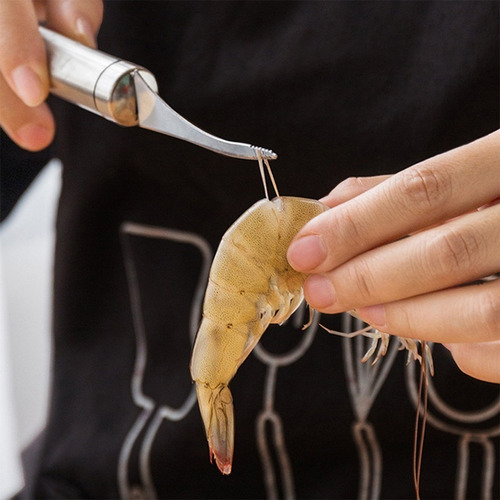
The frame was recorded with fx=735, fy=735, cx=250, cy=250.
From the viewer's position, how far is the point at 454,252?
0.44 metres

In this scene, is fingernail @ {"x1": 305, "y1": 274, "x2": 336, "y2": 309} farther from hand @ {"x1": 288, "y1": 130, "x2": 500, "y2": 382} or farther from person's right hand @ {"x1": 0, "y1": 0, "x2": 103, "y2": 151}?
person's right hand @ {"x1": 0, "y1": 0, "x2": 103, "y2": 151}

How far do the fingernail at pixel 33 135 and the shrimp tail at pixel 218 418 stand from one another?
0.28 meters

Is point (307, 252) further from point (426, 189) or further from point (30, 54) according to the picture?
point (30, 54)

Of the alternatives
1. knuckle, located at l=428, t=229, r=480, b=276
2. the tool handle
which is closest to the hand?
knuckle, located at l=428, t=229, r=480, b=276

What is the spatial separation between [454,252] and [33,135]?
380 millimetres

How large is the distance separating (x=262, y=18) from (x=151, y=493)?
0.53 meters

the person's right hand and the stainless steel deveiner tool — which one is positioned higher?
the person's right hand

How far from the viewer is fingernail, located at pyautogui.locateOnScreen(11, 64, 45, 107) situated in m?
0.56

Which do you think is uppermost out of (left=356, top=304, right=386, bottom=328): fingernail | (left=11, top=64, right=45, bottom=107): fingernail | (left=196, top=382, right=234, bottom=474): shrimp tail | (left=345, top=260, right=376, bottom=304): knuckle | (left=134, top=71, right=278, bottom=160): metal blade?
(left=11, top=64, right=45, bottom=107): fingernail

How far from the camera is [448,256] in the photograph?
0.44m

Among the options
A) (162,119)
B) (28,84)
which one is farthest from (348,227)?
(28,84)

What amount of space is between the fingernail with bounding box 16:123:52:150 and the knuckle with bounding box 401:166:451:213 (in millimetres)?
335

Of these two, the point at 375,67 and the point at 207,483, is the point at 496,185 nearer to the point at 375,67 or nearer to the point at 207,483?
the point at 375,67

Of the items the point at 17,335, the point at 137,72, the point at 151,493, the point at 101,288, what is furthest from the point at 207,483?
the point at 17,335
